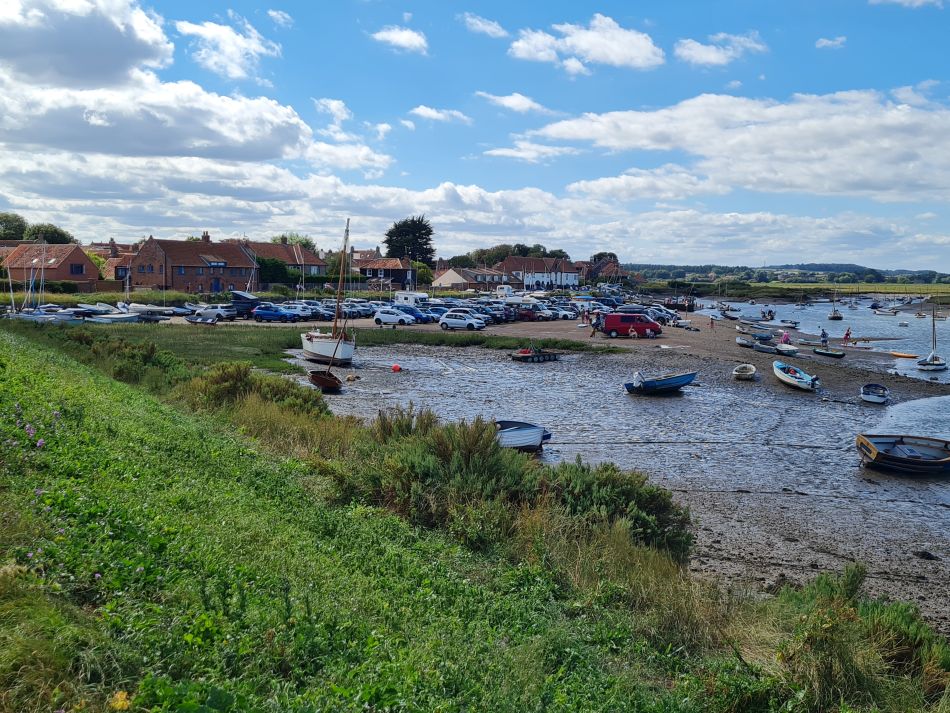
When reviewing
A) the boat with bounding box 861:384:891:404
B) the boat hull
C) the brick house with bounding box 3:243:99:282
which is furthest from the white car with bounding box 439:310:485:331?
the brick house with bounding box 3:243:99:282

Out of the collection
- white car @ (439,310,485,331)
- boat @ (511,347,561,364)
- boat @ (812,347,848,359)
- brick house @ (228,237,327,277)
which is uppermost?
brick house @ (228,237,327,277)

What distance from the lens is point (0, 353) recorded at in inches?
601

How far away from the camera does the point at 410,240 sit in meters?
144

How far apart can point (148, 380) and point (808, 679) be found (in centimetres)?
2110

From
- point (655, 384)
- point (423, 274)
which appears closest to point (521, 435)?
point (655, 384)

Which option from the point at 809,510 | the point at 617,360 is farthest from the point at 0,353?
the point at 617,360

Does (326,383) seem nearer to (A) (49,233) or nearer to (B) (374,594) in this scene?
(B) (374,594)

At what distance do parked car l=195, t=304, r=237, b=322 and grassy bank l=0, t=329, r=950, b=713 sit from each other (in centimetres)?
4973

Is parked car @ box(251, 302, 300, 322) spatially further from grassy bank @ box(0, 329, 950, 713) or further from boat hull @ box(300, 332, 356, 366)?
grassy bank @ box(0, 329, 950, 713)

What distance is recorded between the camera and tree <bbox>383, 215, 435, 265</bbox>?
144 meters

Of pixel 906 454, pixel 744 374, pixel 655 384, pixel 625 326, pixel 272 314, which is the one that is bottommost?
pixel 906 454

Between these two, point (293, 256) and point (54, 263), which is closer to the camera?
point (54, 263)

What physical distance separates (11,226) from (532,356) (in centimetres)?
11642

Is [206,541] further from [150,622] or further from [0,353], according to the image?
[0,353]
